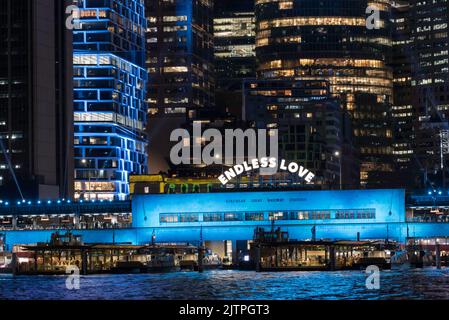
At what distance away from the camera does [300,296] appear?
142m

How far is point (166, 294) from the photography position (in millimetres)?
149000

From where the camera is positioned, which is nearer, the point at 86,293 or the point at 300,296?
the point at 300,296

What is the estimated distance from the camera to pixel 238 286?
529ft

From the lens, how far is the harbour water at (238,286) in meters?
145

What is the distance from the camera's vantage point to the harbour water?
145 m

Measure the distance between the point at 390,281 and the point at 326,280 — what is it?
8.81m
